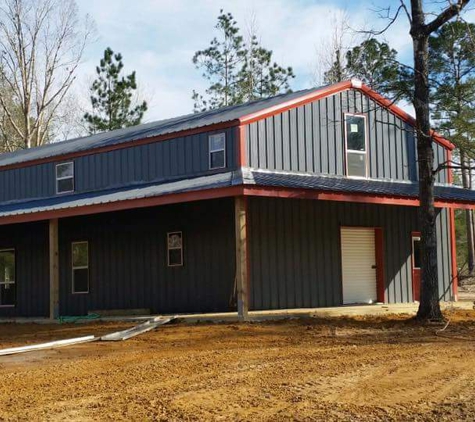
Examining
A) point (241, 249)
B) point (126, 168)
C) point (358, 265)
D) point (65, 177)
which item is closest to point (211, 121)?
point (126, 168)

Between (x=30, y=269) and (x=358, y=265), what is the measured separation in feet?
31.3

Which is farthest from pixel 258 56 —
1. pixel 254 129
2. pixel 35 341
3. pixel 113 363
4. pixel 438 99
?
pixel 113 363

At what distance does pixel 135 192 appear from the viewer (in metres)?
17.0

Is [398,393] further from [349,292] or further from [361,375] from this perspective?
[349,292]

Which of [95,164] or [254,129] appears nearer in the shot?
[254,129]

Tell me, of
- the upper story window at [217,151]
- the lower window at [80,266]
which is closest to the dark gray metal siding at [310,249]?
the upper story window at [217,151]

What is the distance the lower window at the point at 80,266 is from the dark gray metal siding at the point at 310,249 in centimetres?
580

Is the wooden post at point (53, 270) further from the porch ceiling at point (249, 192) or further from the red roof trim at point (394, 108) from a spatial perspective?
the red roof trim at point (394, 108)

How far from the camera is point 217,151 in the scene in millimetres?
17234

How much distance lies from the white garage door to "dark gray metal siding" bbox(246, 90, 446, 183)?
1619mm

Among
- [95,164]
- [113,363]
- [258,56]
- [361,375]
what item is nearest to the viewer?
[361,375]

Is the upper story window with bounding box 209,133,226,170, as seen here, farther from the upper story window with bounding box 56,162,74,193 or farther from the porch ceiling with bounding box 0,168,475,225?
the upper story window with bounding box 56,162,74,193

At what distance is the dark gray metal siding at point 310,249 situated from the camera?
16.3 m

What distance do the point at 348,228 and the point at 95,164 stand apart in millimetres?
7435
